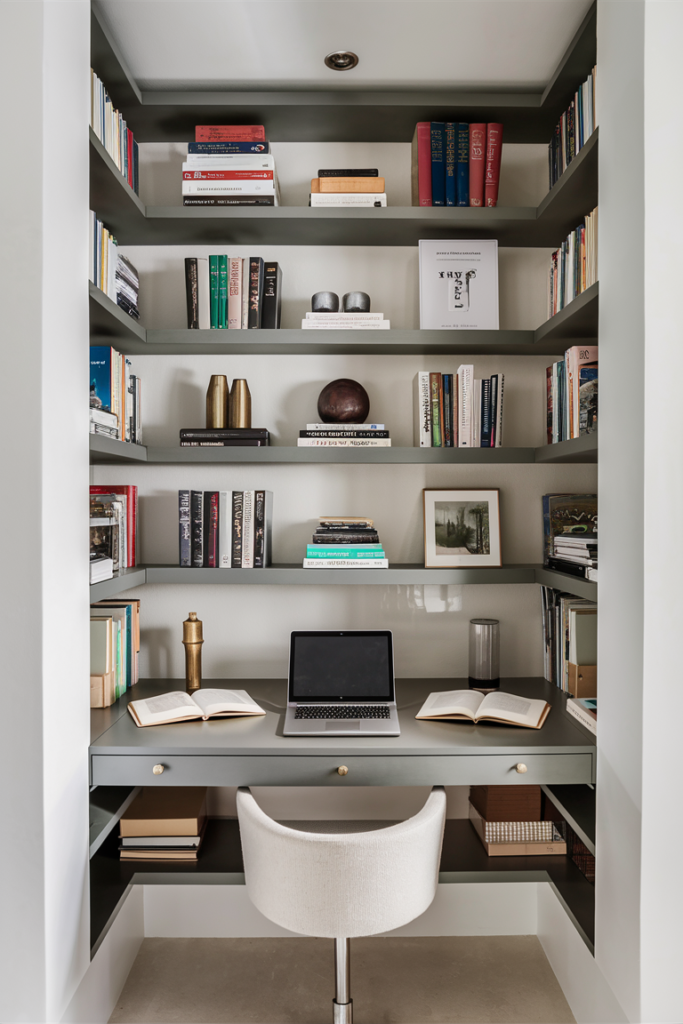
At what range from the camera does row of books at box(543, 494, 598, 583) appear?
69.9 inches

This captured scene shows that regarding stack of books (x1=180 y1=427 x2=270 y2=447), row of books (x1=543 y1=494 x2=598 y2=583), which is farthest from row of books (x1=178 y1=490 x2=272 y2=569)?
row of books (x1=543 y1=494 x2=598 y2=583)

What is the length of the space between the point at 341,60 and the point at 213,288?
76 centimetres

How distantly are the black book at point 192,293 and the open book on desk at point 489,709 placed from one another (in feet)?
4.60

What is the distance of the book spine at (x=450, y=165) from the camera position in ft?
6.90

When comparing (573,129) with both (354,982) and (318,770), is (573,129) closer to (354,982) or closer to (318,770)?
(318,770)

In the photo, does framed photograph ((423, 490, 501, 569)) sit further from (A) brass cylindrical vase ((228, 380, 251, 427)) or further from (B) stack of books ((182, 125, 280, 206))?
(B) stack of books ((182, 125, 280, 206))

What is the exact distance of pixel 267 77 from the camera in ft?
6.70

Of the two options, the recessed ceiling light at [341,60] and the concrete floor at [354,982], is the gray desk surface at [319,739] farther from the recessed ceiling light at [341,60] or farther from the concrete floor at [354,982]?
the recessed ceiling light at [341,60]

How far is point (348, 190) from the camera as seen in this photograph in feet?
6.81

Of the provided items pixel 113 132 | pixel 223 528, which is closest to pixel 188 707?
pixel 223 528
